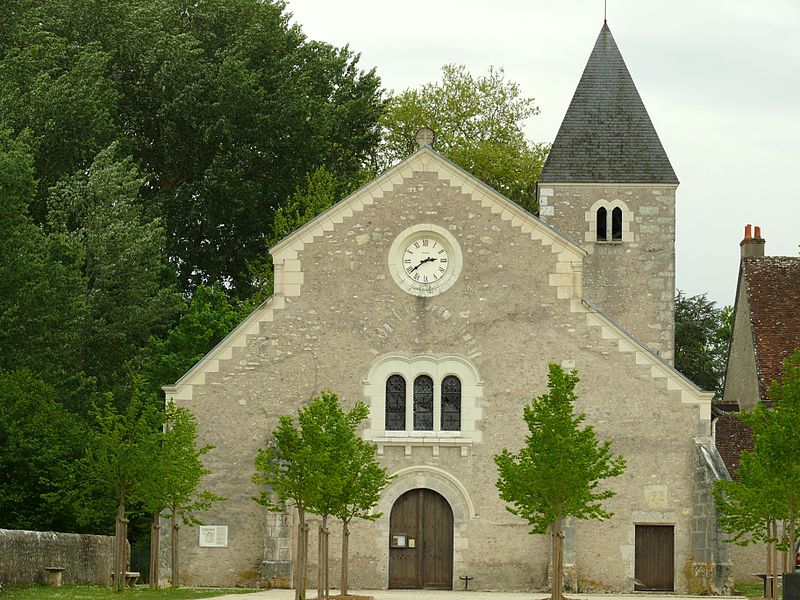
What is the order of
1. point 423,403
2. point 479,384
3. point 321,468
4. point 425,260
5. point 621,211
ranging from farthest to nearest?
point 621,211, point 425,260, point 423,403, point 479,384, point 321,468

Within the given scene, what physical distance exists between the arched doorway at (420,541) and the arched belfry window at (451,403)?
1576mm

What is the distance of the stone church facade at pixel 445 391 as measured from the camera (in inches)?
1419

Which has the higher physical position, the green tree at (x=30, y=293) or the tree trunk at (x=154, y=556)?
the green tree at (x=30, y=293)

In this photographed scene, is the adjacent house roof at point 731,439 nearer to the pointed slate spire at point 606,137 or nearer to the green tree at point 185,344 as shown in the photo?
the pointed slate spire at point 606,137

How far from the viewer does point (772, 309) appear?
4566 centimetres

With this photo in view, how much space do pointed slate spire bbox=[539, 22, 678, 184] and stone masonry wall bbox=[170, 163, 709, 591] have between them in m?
9.12

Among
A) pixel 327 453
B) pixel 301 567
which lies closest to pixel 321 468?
pixel 327 453

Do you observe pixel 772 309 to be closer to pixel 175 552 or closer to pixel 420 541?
pixel 420 541

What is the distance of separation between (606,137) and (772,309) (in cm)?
677

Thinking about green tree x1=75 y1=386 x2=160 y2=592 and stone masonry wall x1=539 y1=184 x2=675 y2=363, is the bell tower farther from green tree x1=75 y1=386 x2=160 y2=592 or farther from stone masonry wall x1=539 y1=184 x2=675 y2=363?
green tree x1=75 y1=386 x2=160 y2=592

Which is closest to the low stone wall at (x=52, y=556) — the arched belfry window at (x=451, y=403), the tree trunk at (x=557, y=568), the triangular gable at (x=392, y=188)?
the triangular gable at (x=392, y=188)

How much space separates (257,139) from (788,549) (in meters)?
31.7

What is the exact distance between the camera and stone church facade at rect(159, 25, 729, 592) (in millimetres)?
36031

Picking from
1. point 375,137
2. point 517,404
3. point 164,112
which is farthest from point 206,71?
point 517,404
